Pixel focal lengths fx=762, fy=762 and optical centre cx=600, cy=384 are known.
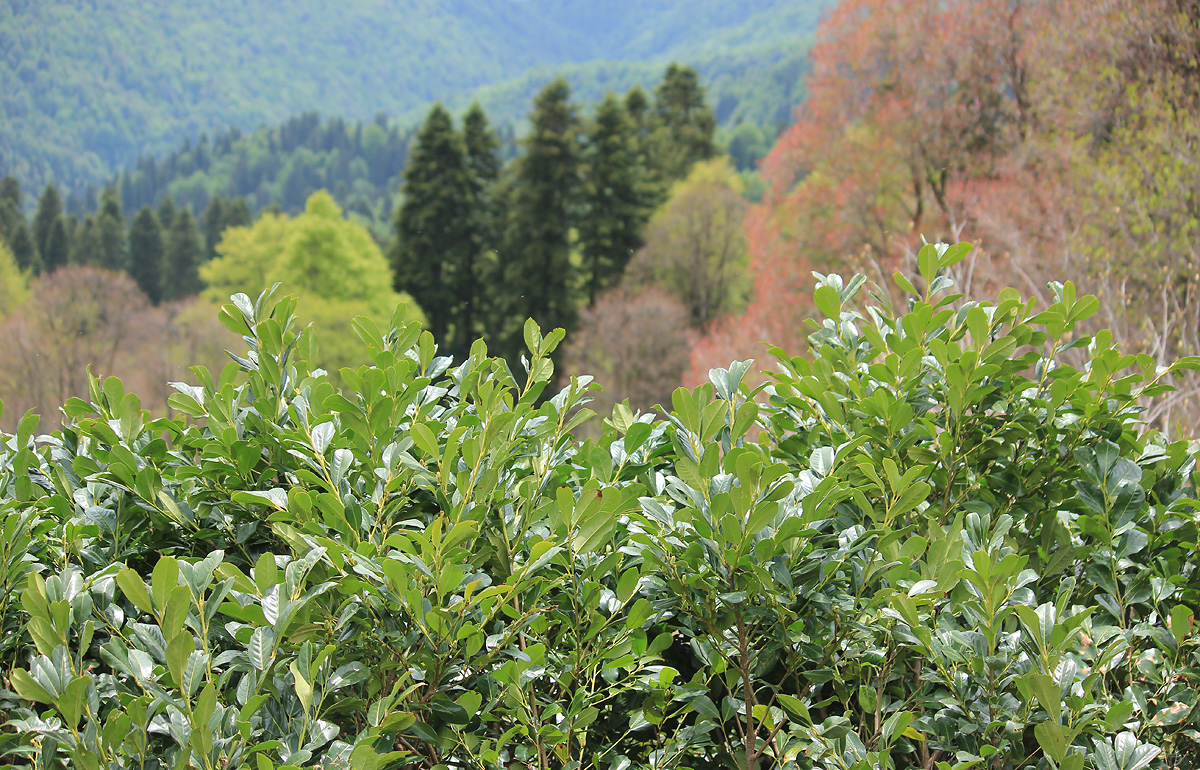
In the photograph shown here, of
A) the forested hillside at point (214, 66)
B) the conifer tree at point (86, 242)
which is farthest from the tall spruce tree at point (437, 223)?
the forested hillside at point (214, 66)

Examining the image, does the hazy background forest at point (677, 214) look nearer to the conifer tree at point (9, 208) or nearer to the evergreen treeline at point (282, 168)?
the conifer tree at point (9, 208)

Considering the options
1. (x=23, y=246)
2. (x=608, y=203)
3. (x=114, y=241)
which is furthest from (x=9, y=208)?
(x=608, y=203)

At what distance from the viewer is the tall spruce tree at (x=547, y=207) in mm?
27250

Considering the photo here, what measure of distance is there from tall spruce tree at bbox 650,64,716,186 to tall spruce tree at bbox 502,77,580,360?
836cm

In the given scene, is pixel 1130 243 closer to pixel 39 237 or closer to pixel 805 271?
pixel 805 271


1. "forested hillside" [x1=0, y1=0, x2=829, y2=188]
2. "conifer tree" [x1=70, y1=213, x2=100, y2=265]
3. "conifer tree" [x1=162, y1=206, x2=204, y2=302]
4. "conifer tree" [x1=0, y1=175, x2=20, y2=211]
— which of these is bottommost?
"conifer tree" [x1=162, y1=206, x2=204, y2=302]

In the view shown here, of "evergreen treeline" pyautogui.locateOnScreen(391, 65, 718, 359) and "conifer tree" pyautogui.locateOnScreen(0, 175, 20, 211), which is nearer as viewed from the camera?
"evergreen treeline" pyautogui.locateOnScreen(391, 65, 718, 359)

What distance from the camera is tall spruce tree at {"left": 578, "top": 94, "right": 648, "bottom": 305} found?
90.3 feet

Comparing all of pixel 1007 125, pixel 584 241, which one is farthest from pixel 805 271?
pixel 584 241

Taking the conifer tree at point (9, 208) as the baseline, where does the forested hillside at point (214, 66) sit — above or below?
above

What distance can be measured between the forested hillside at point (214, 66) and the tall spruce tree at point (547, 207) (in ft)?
93.3

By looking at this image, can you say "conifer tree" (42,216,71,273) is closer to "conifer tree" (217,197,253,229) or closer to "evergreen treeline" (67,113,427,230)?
"conifer tree" (217,197,253,229)

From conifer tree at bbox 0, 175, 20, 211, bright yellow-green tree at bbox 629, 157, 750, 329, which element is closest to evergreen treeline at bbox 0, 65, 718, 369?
bright yellow-green tree at bbox 629, 157, 750, 329

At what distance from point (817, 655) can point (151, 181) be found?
10397 centimetres
